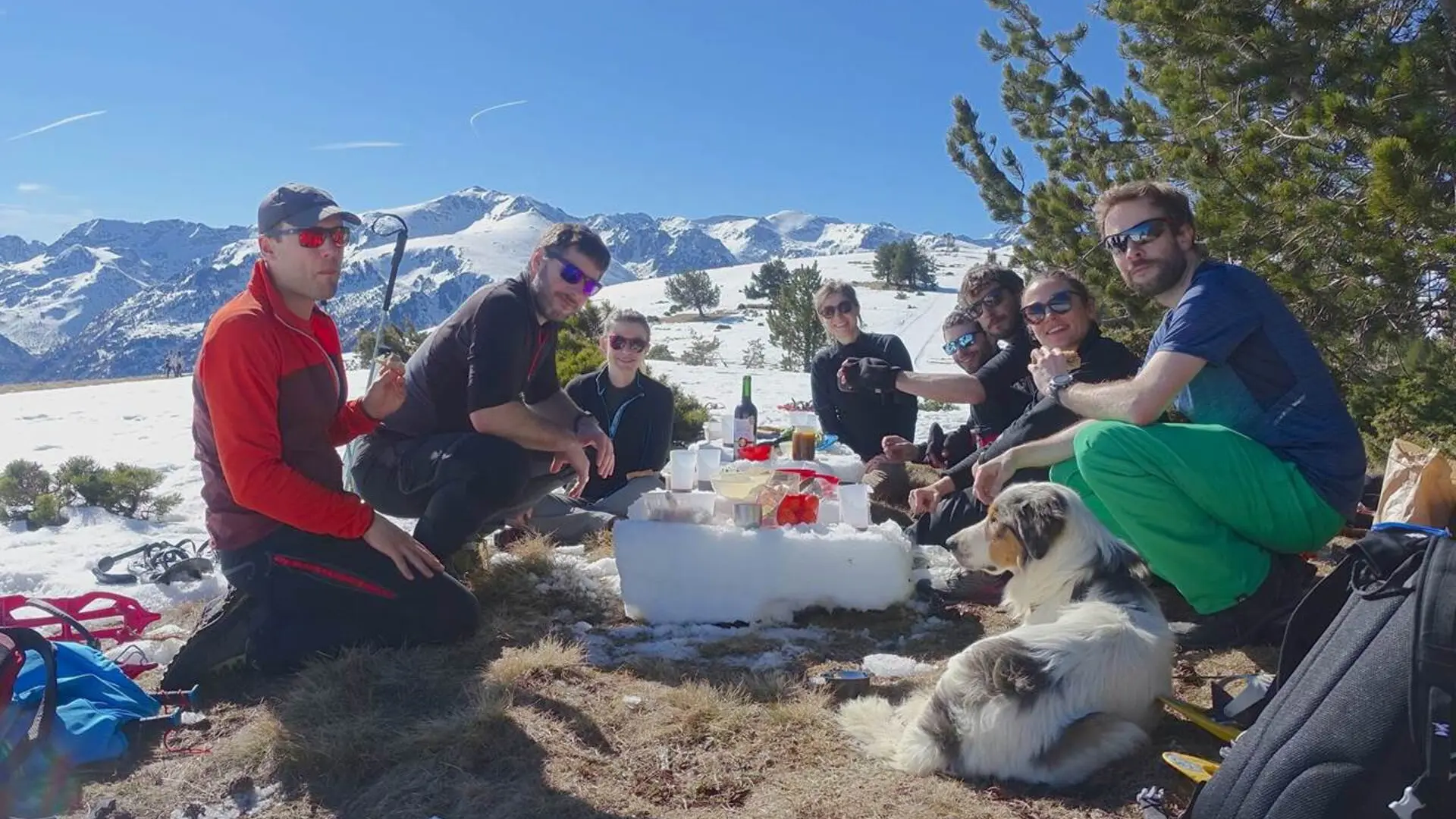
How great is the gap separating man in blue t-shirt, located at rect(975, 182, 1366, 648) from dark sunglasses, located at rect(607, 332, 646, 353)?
3.15 m

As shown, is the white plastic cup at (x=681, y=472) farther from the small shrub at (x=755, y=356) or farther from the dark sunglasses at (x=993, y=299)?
the small shrub at (x=755, y=356)

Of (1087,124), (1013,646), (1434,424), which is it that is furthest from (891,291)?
(1013,646)

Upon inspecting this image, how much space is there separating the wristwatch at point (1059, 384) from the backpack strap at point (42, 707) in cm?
374

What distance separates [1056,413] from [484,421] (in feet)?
8.70

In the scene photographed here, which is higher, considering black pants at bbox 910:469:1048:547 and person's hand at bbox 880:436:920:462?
person's hand at bbox 880:436:920:462

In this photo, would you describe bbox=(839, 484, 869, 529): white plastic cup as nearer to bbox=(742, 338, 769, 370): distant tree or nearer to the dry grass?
the dry grass

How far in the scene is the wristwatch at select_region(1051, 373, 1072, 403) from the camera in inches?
156

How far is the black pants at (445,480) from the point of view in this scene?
416 cm

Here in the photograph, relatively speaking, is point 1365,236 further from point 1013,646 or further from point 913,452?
point 1013,646

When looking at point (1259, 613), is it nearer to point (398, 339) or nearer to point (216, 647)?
point (216, 647)

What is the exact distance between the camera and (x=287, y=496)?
3.25 metres

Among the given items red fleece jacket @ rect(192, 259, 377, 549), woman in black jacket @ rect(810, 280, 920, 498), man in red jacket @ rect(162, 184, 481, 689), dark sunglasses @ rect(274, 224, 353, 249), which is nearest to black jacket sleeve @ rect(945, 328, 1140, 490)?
woman in black jacket @ rect(810, 280, 920, 498)

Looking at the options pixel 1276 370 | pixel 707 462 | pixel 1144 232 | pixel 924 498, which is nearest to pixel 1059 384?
pixel 1144 232

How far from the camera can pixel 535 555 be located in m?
4.81
